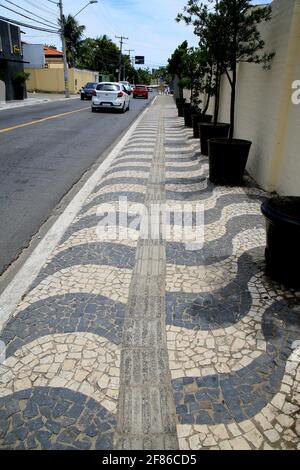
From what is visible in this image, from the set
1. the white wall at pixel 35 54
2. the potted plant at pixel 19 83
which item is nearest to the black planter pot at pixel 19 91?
the potted plant at pixel 19 83

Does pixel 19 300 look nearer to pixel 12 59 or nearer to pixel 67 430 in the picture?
pixel 67 430

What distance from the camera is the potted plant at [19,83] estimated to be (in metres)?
26.2

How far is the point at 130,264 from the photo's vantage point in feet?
11.2

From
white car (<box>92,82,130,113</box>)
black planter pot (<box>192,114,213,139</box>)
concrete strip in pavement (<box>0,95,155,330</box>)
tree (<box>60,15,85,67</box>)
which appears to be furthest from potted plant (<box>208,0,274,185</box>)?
tree (<box>60,15,85,67</box>)

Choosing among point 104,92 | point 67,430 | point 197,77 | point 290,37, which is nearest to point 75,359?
point 67,430

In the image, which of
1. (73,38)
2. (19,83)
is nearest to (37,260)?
(19,83)

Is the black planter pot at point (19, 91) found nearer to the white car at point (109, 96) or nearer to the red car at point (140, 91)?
the white car at point (109, 96)

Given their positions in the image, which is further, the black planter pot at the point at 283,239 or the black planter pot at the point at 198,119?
the black planter pot at the point at 198,119

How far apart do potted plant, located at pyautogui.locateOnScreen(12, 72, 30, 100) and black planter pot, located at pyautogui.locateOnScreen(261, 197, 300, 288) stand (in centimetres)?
2847

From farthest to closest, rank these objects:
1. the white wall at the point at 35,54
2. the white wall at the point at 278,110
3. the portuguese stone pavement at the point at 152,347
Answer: the white wall at the point at 35,54
the white wall at the point at 278,110
the portuguese stone pavement at the point at 152,347

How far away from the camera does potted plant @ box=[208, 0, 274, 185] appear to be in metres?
5.41

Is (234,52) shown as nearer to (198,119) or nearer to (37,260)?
(37,260)

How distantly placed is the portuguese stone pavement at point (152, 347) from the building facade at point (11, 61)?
2642cm

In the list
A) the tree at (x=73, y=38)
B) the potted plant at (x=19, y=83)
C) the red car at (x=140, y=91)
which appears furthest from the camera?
the tree at (x=73, y=38)
